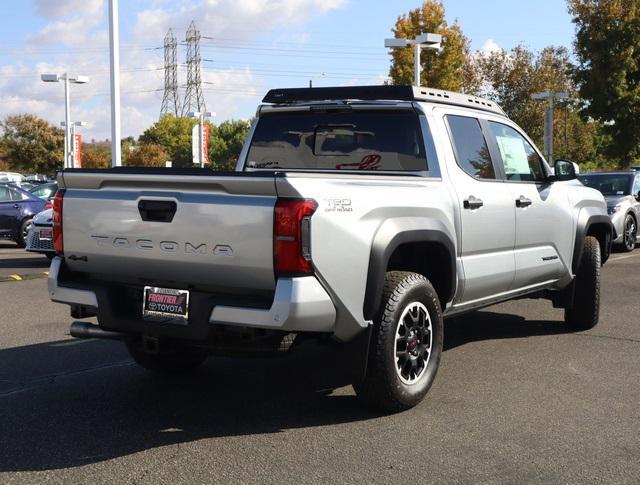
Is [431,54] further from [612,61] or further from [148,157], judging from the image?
[148,157]

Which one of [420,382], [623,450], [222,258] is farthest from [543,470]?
[222,258]

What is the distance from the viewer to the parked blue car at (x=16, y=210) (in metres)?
17.3

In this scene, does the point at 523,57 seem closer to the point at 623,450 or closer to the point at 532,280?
the point at 532,280

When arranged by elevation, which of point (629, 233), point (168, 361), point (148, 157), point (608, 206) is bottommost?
point (168, 361)

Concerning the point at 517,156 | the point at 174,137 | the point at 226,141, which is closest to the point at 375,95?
the point at 517,156

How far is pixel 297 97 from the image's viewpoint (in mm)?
6305

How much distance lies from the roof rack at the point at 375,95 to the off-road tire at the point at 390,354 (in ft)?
5.05

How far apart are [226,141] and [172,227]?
298ft

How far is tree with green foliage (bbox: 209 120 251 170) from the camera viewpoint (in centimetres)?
8988

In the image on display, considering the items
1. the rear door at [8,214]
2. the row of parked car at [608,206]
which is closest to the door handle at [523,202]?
the row of parked car at [608,206]

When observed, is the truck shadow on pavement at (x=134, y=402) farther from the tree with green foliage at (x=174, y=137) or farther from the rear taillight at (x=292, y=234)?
the tree with green foliage at (x=174, y=137)

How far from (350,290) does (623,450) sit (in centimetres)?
168

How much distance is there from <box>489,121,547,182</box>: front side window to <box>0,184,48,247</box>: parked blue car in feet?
42.8

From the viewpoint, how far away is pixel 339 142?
19.7ft
